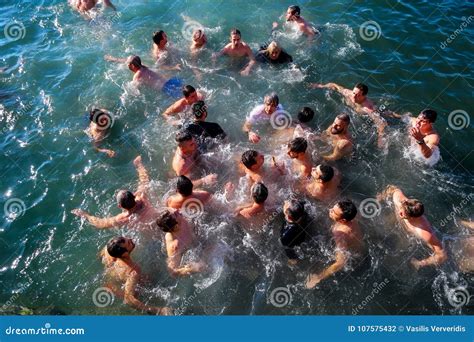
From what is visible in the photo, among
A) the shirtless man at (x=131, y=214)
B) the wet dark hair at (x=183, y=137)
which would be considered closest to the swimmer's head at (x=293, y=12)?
the wet dark hair at (x=183, y=137)

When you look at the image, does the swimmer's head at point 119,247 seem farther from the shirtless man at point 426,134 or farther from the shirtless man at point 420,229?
the shirtless man at point 426,134

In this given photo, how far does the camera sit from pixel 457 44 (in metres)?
11.7

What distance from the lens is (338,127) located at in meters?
8.76

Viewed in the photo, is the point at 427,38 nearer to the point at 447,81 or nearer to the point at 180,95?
the point at 447,81

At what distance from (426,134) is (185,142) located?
220 inches

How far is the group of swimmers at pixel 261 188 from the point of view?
7.05m

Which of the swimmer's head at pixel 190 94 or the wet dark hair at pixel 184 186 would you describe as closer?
the wet dark hair at pixel 184 186

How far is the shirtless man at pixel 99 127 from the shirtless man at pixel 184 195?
8.46 ft

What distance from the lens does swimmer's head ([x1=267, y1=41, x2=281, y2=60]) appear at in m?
10.9

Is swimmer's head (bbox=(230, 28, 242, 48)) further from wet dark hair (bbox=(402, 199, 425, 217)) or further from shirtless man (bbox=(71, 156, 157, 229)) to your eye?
wet dark hair (bbox=(402, 199, 425, 217))

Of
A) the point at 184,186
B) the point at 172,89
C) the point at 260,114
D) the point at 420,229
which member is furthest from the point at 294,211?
the point at 172,89

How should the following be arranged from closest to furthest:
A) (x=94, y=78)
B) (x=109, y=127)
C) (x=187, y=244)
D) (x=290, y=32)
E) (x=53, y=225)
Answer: (x=187, y=244), (x=53, y=225), (x=109, y=127), (x=94, y=78), (x=290, y=32)

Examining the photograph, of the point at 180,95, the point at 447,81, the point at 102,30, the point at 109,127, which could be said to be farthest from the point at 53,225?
the point at 447,81

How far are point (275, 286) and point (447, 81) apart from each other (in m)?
7.92
